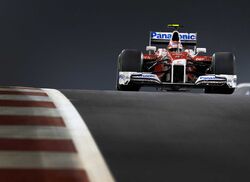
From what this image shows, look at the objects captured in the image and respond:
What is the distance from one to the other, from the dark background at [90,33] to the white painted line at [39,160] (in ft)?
31.1

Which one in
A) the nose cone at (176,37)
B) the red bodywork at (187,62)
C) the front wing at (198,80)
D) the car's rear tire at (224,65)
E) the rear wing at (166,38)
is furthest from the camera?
the rear wing at (166,38)

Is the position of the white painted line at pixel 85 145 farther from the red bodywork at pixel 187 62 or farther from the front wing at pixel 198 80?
the red bodywork at pixel 187 62

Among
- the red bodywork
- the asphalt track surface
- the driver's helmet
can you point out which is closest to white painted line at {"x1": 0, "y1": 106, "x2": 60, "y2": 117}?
the asphalt track surface

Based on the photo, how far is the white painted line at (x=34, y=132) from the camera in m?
1.82

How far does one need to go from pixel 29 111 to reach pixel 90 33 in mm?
9319

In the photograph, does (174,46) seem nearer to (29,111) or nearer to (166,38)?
(166,38)

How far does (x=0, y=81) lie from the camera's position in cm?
1085

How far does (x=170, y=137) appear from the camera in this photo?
1.93 meters

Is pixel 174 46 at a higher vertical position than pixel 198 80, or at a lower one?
higher

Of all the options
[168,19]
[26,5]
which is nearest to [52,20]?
[26,5]

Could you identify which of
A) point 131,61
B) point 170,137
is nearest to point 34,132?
point 170,137

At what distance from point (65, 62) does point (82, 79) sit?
1.84ft

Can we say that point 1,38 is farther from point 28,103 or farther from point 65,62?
point 28,103

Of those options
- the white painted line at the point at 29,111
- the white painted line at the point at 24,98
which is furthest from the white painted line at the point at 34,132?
the white painted line at the point at 24,98
